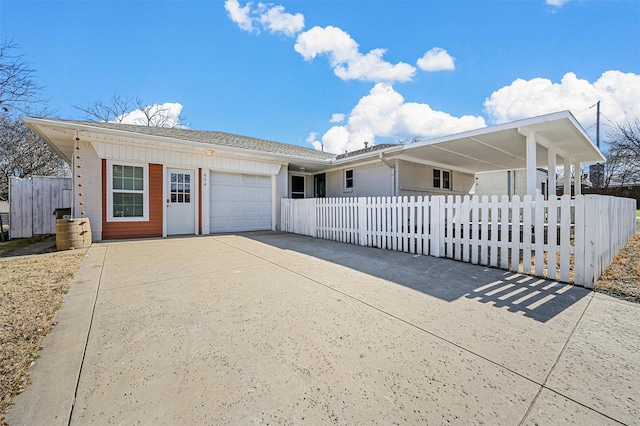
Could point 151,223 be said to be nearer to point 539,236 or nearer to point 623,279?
point 539,236

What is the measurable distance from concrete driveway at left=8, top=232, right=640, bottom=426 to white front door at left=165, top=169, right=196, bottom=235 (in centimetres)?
495

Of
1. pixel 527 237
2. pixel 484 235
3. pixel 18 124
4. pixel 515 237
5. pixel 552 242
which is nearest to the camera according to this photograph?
pixel 552 242

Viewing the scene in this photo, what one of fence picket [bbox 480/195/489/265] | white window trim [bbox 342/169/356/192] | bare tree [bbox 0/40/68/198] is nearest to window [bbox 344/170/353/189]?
white window trim [bbox 342/169/356/192]

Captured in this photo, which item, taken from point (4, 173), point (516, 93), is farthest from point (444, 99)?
point (4, 173)

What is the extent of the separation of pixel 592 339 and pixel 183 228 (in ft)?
31.2

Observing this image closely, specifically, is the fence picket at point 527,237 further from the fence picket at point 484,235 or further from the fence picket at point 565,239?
the fence picket at point 484,235

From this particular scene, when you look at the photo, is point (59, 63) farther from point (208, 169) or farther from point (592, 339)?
point (592, 339)

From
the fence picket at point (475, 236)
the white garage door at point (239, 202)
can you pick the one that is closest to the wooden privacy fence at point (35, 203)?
the white garage door at point (239, 202)

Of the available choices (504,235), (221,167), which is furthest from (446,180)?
(221,167)

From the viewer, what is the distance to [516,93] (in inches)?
690

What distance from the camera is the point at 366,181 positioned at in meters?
11.2

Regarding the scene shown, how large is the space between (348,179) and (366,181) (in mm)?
1122

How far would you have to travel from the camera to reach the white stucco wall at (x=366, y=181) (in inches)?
411

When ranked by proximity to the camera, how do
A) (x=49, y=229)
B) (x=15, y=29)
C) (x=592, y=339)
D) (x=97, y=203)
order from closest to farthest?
(x=592, y=339), (x=97, y=203), (x=15, y=29), (x=49, y=229)
